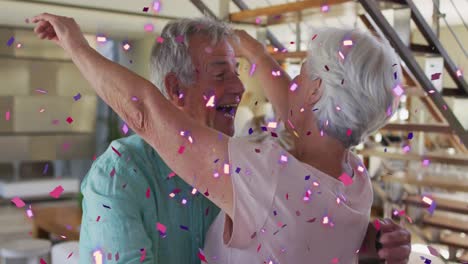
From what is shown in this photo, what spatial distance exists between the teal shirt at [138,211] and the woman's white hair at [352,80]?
16.7 inches

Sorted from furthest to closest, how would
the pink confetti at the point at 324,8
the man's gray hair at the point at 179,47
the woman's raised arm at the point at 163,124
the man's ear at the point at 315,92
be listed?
the pink confetti at the point at 324,8, the man's gray hair at the point at 179,47, the man's ear at the point at 315,92, the woman's raised arm at the point at 163,124

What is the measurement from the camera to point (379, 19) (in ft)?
9.84

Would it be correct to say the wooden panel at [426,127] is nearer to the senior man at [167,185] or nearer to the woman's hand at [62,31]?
the senior man at [167,185]

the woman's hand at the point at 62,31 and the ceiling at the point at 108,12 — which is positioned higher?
the ceiling at the point at 108,12

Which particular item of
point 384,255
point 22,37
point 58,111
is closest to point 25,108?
point 58,111

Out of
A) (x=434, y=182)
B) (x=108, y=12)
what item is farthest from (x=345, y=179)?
(x=108, y=12)

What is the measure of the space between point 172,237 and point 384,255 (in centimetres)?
A: 50

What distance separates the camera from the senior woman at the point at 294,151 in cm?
109

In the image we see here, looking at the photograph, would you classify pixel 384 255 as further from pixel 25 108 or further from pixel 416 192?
pixel 25 108

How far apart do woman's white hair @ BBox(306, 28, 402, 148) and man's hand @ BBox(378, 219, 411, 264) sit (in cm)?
25

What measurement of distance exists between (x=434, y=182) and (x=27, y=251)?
2895 mm

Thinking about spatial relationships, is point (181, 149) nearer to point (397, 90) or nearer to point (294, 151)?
point (294, 151)

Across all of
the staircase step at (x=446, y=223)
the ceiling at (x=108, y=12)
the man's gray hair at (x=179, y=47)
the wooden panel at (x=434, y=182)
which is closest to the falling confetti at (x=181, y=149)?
the man's gray hair at (x=179, y=47)

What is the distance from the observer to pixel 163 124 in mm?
1086
